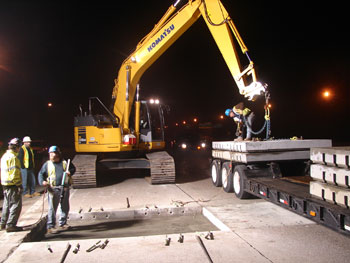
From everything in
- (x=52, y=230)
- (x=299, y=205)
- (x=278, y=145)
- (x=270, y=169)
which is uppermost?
(x=278, y=145)

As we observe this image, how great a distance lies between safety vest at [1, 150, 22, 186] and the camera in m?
6.27

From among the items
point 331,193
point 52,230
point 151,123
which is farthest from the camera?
point 151,123

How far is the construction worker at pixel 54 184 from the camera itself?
21.9ft

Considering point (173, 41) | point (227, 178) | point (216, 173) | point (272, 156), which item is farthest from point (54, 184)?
point (173, 41)

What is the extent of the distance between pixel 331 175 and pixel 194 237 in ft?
8.42

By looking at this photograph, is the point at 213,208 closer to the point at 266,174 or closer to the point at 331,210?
the point at 266,174

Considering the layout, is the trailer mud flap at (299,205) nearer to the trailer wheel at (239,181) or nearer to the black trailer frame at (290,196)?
the black trailer frame at (290,196)

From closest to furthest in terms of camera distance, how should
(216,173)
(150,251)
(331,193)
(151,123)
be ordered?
(150,251)
(331,193)
(216,173)
(151,123)

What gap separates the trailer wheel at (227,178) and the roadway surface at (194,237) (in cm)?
31

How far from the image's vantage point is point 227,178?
9.62 m

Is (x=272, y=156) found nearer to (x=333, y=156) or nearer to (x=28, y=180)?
(x=333, y=156)

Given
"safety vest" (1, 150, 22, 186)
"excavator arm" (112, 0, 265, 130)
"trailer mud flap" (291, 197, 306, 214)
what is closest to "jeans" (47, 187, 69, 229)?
"safety vest" (1, 150, 22, 186)

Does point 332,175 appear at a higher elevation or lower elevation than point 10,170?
lower

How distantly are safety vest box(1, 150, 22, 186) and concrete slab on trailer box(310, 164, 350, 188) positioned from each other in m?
5.80
